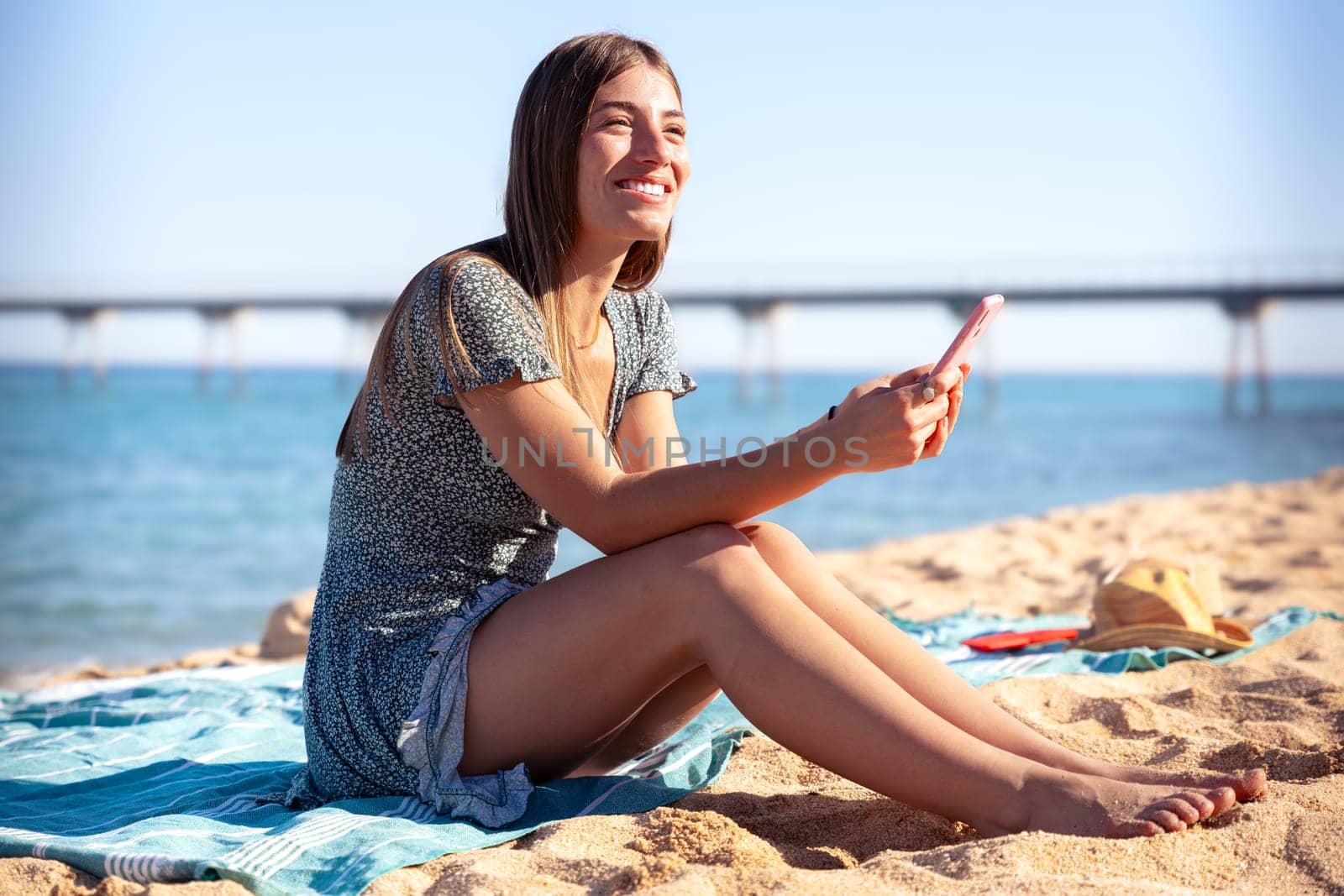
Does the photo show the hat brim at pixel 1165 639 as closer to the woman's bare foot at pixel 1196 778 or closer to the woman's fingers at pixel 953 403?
the woman's bare foot at pixel 1196 778

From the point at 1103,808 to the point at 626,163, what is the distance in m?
1.23

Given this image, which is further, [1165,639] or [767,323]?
[767,323]

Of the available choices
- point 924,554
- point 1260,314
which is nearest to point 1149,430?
point 1260,314

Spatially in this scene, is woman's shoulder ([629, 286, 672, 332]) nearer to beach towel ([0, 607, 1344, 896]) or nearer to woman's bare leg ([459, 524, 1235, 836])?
woman's bare leg ([459, 524, 1235, 836])

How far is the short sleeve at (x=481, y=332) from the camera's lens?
5.75 feet

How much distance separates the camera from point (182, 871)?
1.58 m

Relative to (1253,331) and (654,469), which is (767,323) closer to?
(1253,331)

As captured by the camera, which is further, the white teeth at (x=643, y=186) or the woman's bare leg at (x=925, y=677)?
the white teeth at (x=643, y=186)

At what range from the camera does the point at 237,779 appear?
2.26m

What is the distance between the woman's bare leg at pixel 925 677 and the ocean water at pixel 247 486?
15.6ft

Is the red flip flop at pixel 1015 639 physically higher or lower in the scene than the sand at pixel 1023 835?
lower

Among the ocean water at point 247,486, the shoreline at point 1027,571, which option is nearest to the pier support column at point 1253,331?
the ocean water at point 247,486

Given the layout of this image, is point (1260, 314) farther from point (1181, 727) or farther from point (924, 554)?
point (1181, 727)

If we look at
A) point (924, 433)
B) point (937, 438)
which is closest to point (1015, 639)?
point (937, 438)
